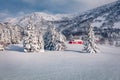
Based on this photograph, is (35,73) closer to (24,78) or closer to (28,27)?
(24,78)

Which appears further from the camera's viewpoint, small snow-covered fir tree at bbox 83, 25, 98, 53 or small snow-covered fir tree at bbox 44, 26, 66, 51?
small snow-covered fir tree at bbox 44, 26, 66, 51

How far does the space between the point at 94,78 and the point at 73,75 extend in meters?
4.25

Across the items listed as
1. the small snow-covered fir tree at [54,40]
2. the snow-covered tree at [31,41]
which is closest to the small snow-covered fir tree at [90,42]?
the small snow-covered fir tree at [54,40]

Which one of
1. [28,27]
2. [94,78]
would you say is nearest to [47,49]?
[28,27]

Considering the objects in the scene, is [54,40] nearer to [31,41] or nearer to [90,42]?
[31,41]

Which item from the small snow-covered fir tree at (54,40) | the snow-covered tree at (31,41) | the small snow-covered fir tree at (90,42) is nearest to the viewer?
the small snow-covered fir tree at (90,42)

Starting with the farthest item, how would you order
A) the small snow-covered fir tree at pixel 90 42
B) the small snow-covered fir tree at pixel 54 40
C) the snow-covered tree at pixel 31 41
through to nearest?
the small snow-covered fir tree at pixel 54 40 → the snow-covered tree at pixel 31 41 → the small snow-covered fir tree at pixel 90 42

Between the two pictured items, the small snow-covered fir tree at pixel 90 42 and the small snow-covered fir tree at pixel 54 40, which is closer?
the small snow-covered fir tree at pixel 90 42

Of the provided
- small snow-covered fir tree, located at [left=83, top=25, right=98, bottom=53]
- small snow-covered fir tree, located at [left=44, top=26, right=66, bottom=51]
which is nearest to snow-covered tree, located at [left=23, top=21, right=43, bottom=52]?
small snow-covered fir tree, located at [left=44, top=26, right=66, bottom=51]

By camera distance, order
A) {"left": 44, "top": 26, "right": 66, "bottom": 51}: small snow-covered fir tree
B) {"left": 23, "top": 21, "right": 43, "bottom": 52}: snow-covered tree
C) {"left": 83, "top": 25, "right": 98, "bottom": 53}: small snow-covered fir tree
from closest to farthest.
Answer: {"left": 83, "top": 25, "right": 98, "bottom": 53}: small snow-covered fir tree
{"left": 23, "top": 21, "right": 43, "bottom": 52}: snow-covered tree
{"left": 44, "top": 26, "right": 66, "bottom": 51}: small snow-covered fir tree

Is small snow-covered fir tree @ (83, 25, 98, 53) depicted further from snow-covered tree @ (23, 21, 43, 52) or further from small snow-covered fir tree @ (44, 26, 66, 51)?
snow-covered tree @ (23, 21, 43, 52)

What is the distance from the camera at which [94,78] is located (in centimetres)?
3806

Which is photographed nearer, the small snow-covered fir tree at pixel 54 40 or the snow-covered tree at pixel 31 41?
the snow-covered tree at pixel 31 41

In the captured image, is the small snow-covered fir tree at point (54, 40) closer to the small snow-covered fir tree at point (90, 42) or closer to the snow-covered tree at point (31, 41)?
the snow-covered tree at point (31, 41)
